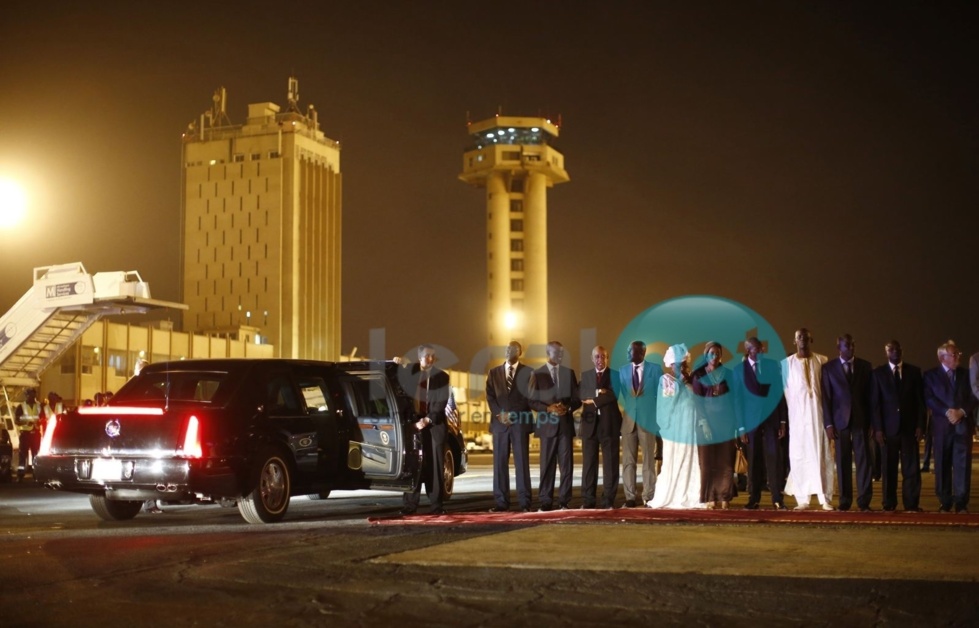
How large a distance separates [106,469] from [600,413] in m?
5.35

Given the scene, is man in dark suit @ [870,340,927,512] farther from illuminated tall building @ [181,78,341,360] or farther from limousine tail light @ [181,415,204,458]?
illuminated tall building @ [181,78,341,360]

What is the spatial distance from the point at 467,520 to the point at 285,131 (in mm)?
112314

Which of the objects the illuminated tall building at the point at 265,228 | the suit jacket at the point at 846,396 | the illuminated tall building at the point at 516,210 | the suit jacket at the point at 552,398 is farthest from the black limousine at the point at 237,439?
the illuminated tall building at the point at 516,210

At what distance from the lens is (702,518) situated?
1083cm

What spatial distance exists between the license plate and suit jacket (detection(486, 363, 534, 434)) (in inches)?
159

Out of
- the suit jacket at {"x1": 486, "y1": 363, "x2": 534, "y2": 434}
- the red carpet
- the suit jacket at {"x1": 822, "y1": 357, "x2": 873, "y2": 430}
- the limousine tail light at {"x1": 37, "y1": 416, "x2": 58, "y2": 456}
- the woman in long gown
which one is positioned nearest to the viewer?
the red carpet

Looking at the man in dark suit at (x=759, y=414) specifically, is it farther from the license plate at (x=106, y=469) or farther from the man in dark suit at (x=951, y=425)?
the license plate at (x=106, y=469)

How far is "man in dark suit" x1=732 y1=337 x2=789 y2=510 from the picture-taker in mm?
13045

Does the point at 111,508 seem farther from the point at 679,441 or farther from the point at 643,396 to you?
the point at 679,441

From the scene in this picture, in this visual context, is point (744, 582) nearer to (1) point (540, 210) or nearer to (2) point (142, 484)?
(2) point (142, 484)

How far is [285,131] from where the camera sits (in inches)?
4712

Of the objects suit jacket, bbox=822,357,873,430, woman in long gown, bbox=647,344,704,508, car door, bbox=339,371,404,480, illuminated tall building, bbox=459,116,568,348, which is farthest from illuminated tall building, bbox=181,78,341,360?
suit jacket, bbox=822,357,873,430

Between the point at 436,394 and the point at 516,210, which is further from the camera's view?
the point at 516,210

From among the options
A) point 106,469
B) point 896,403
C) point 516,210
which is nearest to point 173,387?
point 106,469
